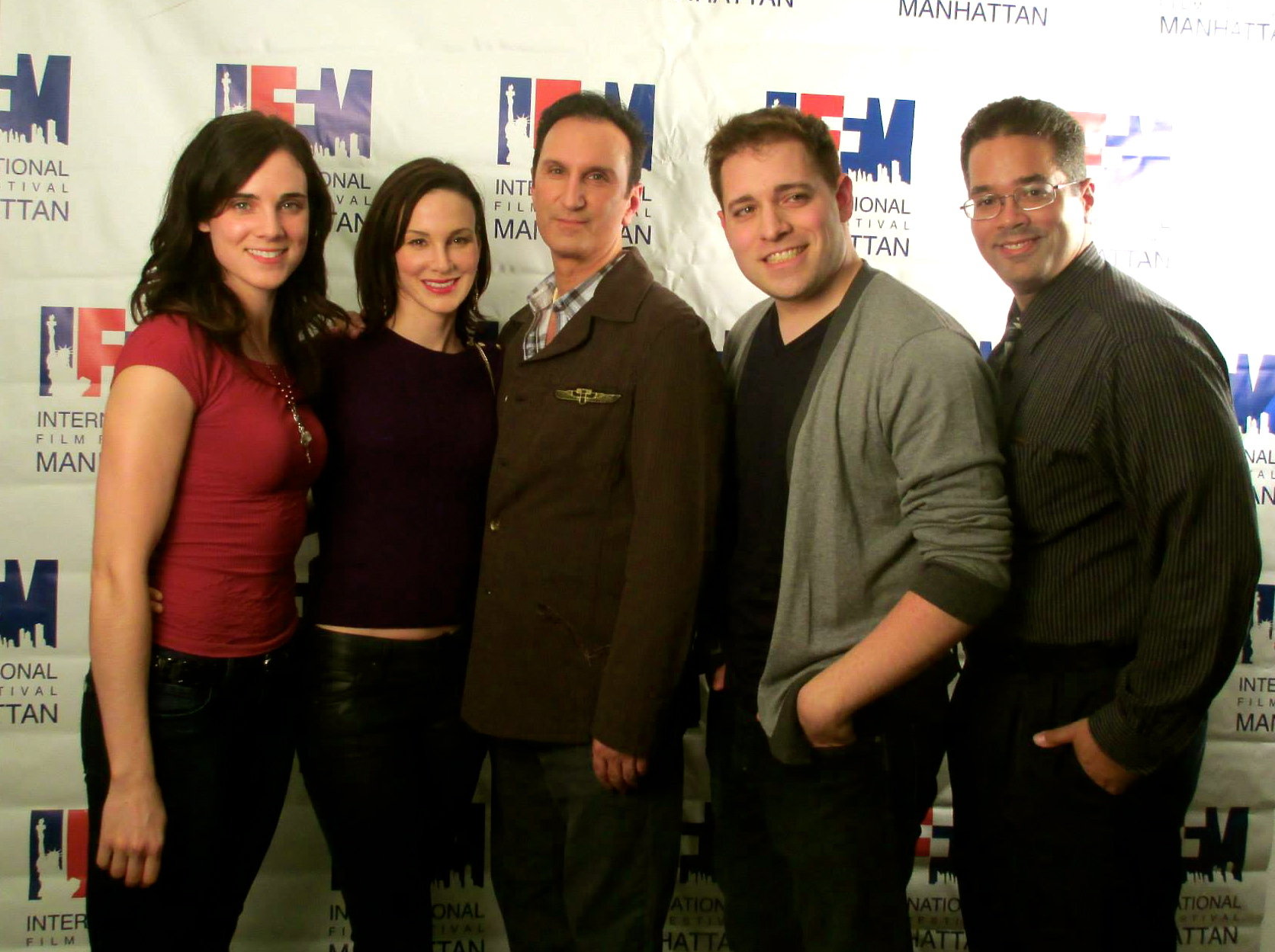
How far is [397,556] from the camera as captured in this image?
1.53 m

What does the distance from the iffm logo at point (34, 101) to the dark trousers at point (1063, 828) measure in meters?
2.11

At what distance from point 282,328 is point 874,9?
1.44m

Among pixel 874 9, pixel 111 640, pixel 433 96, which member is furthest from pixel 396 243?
pixel 874 9

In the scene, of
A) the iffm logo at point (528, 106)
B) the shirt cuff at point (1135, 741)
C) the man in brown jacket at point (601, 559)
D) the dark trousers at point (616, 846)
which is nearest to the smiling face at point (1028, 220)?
the man in brown jacket at point (601, 559)

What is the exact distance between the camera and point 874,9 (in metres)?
2.08

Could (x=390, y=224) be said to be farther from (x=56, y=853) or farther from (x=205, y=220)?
(x=56, y=853)

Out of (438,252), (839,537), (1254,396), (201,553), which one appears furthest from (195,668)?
(1254,396)

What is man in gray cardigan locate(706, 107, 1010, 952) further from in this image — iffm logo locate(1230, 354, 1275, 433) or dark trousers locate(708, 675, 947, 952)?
iffm logo locate(1230, 354, 1275, 433)

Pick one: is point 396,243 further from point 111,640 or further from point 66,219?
point 66,219

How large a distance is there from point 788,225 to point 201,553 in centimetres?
99

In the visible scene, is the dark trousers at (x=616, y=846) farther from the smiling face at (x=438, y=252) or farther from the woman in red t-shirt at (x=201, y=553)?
the smiling face at (x=438, y=252)

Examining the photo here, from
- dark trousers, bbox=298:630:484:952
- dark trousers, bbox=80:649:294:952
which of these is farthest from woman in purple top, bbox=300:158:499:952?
dark trousers, bbox=80:649:294:952

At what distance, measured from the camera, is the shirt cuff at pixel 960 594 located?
3.93 ft

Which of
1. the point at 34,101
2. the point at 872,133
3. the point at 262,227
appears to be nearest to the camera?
the point at 262,227
